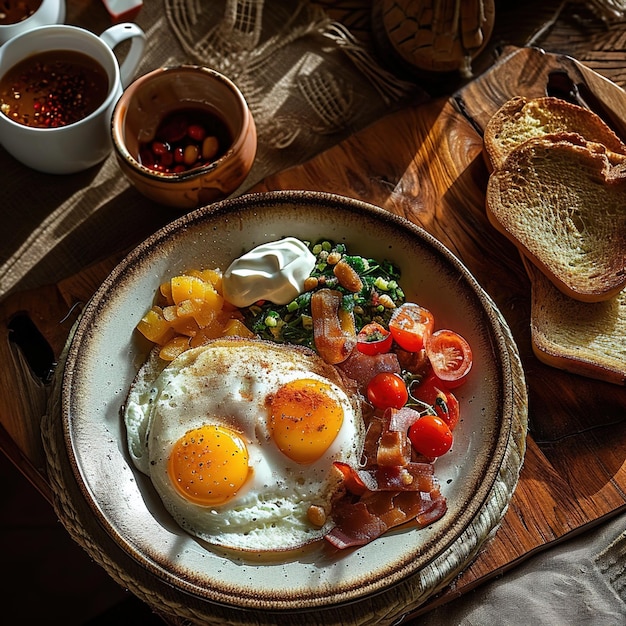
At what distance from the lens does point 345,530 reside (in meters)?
2.92

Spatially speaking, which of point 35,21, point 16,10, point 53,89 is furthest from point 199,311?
point 16,10

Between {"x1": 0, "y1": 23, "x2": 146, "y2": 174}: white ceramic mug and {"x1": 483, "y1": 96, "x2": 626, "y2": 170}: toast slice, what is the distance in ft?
5.72

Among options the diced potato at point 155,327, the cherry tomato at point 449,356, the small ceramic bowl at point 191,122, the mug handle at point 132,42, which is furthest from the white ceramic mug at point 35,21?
the cherry tomato at point 449,356

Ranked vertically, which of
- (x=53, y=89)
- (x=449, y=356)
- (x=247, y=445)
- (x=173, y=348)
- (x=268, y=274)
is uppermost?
(x=53, y=89)

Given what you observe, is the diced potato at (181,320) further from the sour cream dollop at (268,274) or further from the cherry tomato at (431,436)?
the cherry tomato at (431,436)

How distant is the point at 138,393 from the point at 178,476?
0.45 meters

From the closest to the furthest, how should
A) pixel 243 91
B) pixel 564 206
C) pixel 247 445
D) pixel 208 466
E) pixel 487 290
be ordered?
pixel 208 466 → pixel 247 445 → pixel 487 290 → pixel 564 206 → pixel 243 91

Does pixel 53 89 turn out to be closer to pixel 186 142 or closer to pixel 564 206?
pixel 186 142

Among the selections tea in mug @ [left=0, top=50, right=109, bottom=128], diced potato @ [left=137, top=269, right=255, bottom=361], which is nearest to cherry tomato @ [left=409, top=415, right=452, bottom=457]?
diced potato @ [left=137, top=269, right=255, bottom=361]

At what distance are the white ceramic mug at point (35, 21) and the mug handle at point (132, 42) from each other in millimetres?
291

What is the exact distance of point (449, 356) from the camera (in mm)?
3154

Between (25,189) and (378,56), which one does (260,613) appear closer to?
(25,189)

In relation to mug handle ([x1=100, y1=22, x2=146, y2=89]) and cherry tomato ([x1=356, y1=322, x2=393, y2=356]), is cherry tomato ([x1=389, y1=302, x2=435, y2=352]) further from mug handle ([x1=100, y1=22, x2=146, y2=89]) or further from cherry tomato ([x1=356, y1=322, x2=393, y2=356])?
mug handle ([x1=100, y1=22, x2=146, y2=89])

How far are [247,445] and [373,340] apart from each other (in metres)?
0.67
